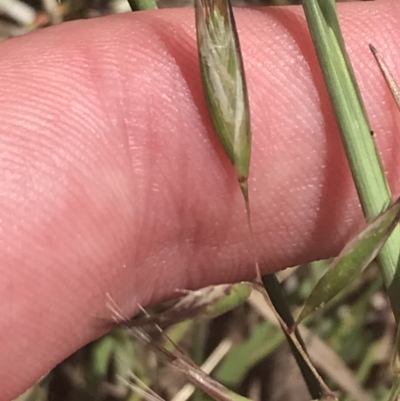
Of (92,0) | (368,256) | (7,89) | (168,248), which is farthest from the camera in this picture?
(92,0)

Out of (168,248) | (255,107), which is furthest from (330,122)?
(168,248)

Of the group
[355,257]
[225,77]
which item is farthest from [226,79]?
[355,257]

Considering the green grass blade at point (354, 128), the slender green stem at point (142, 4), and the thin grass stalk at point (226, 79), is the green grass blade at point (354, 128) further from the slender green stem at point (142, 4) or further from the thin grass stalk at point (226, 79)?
the slender green stem at point (142, 4)

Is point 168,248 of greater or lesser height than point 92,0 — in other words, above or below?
below

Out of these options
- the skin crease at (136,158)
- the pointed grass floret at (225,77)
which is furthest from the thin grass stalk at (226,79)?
the skin crease at (136,158)

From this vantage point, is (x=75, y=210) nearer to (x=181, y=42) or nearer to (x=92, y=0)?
(x=181, y=42)

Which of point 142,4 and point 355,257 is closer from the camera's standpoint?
point 355,257

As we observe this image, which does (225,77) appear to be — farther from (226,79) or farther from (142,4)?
(142,4)
